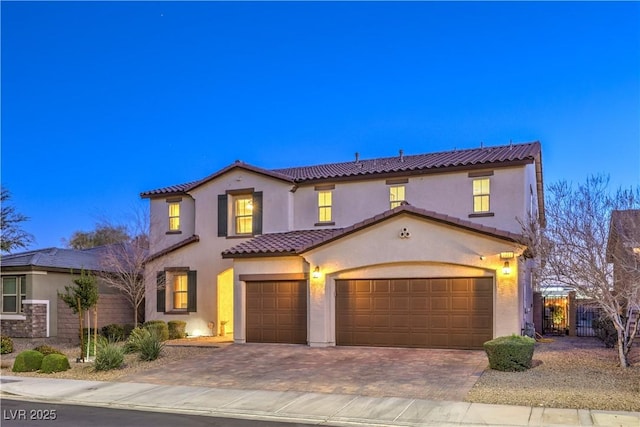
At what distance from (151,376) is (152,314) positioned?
10094 millimetres

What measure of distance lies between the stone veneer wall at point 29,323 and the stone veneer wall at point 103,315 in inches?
25.7

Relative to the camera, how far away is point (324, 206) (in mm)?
23750

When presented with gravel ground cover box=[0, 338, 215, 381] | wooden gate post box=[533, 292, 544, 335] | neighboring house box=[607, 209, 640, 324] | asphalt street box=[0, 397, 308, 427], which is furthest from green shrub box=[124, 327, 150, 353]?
wooden gate post box=[533, 292, 544, 335]

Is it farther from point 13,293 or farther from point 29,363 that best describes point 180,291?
point 29,363

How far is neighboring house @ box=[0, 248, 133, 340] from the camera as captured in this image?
2478 cm

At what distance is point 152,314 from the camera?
25797 mm

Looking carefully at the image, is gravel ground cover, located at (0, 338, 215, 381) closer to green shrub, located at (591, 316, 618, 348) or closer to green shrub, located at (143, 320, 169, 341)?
green shrub, located at (143, 320, 169, 341)

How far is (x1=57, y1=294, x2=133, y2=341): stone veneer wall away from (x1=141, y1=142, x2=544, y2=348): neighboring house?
1.87 m

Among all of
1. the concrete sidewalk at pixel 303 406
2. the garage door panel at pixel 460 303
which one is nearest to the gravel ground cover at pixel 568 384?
the concrete sidewalk at pixel 303 406

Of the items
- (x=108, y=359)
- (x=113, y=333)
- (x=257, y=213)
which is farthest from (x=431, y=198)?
(x=113, y=333)

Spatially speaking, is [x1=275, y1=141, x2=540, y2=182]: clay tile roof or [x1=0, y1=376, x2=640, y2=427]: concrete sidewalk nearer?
[x1=0, y1=376, x2=640, y2=427]: concrete sidewalk

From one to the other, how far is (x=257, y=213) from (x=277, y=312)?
5047mm

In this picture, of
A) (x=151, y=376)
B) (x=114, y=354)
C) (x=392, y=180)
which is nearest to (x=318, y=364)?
(x=151, y=376)

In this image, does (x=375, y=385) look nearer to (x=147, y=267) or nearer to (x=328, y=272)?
(x=328, y=272)
